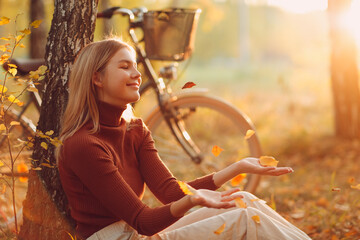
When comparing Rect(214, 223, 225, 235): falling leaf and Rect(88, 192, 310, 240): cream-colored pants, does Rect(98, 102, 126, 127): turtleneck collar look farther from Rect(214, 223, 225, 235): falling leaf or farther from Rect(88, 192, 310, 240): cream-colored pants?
Rect(214, 223, 225, 235): falling leaf

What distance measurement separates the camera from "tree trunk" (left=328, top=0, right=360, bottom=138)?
17.6 ft

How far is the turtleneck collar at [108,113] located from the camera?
2.17 meters

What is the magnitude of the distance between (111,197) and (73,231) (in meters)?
0.61

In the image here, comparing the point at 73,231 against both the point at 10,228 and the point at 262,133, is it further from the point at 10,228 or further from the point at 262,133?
the point at 262,133

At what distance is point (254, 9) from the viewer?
59.5 meters

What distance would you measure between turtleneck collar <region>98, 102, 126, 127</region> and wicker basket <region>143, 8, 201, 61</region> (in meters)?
1.29

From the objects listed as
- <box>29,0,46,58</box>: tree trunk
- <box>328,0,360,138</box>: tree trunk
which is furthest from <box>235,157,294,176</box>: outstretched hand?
<box>29,0,46,58</box>: tree trunk

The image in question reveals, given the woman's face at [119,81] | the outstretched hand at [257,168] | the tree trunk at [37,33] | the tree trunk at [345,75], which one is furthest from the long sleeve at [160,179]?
the tree trunk at [37,33]

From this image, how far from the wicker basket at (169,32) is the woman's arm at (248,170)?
4.36 feet

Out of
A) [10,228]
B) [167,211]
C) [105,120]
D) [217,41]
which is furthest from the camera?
[217,41]

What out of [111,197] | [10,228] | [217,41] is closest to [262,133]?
[10,228]

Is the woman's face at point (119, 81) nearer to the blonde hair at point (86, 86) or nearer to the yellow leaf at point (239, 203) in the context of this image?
the blonde hair at point (86, 86)

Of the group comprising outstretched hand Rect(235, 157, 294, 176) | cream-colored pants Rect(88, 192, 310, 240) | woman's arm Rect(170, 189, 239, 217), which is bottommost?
cream-colored pants Rect(88, 192, 310, 240)

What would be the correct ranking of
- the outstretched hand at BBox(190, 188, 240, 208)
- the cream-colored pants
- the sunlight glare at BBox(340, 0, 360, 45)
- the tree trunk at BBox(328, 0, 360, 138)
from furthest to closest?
the tree trunk at BBox(328, 0, 360, 138) → the sunlight glare at BBox(340, 0, 360, 45) → the cream-colored pants → the outstretched hand at BBox(190, 188, 240, 208)
